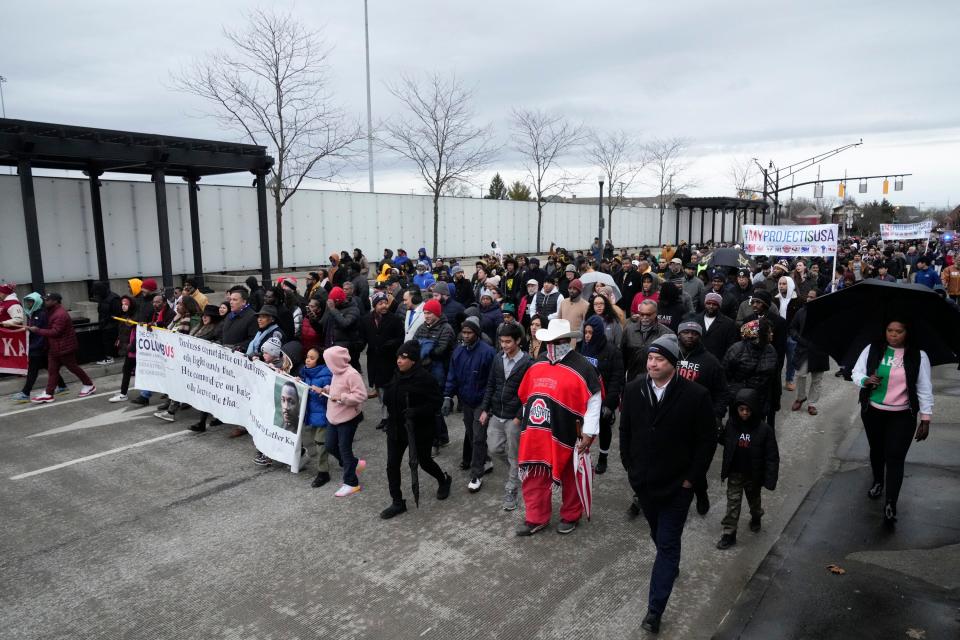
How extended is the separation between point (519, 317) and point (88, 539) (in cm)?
740

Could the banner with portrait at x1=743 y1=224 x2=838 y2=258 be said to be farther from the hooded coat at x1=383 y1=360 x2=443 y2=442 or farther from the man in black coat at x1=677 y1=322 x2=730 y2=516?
the hooded coat at x1=383 y1=360 x2=443 y2=442

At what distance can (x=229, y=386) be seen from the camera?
8148 millimetres

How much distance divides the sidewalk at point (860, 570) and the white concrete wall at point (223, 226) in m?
18.3

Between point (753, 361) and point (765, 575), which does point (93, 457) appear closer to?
point (765, 575)

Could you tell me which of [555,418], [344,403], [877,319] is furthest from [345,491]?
[877,319]

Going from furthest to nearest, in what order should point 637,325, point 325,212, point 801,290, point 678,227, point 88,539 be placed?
1. point 678,227
2. point 325,212
3. point 801,290
4. point 637,325
5. point 88,539

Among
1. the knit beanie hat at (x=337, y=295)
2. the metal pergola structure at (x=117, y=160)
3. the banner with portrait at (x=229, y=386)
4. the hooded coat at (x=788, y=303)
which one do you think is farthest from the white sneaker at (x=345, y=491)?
the metal pergola structure at (x=117, y=160)

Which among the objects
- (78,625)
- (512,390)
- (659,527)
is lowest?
(78,625)

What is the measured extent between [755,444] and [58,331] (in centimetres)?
967

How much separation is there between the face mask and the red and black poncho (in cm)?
4

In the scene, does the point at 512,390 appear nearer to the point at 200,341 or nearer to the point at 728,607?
the point at 728,607

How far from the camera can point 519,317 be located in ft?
37.7

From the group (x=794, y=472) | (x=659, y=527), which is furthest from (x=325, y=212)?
(x=659, y=527)

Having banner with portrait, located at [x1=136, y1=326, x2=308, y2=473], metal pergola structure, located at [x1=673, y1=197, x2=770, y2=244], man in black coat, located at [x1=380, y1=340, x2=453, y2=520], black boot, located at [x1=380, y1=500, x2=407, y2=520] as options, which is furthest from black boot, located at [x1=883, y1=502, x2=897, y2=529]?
metal pergola structure, located at [x1=673, y1=197, x2=770, y2=244]
